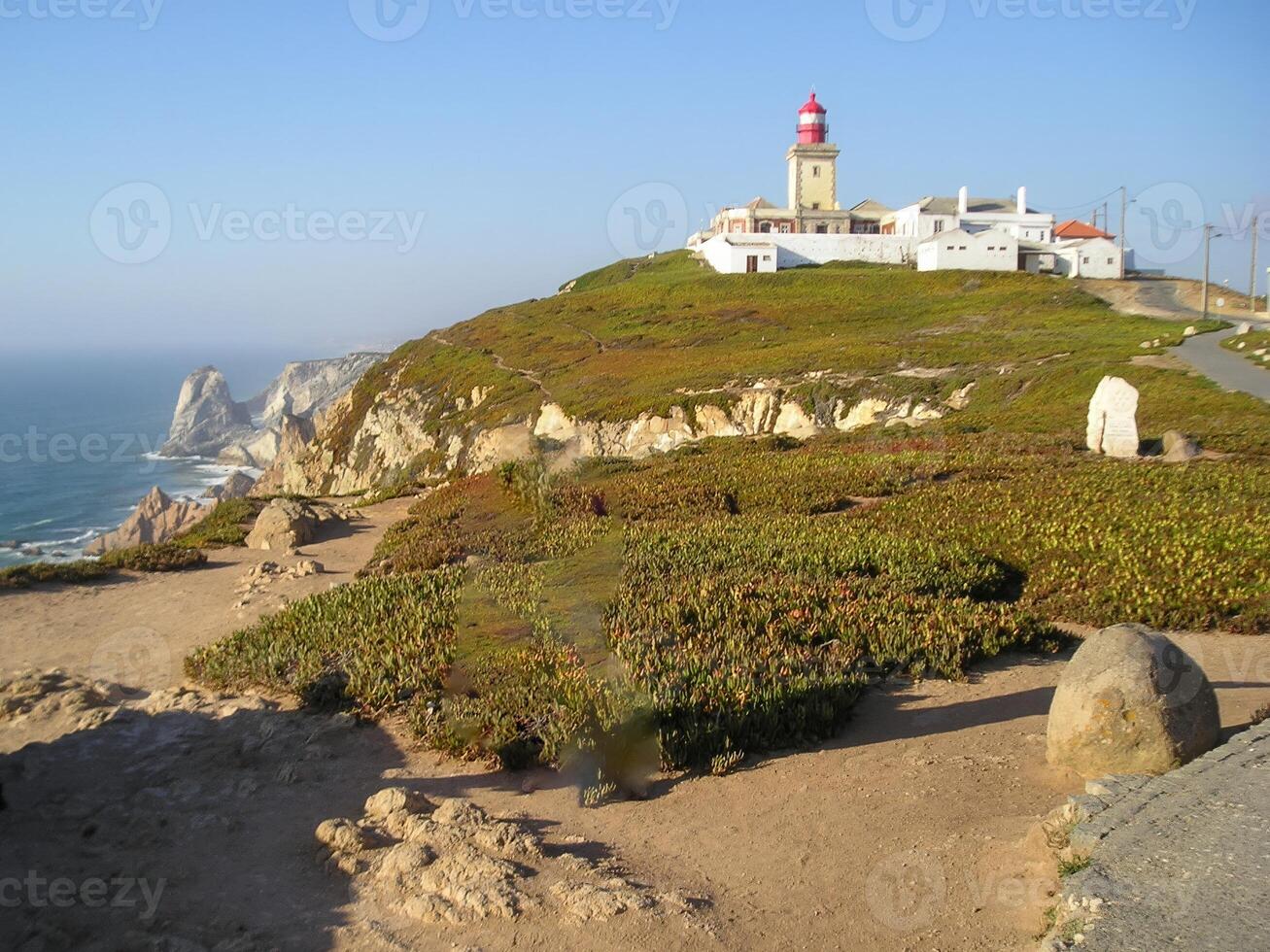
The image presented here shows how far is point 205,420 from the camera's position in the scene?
407 feet

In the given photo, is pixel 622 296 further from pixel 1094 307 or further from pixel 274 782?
pixel 274 782

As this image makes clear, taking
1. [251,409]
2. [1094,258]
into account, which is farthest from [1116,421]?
[251,409]

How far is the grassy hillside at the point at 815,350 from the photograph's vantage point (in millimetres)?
29875

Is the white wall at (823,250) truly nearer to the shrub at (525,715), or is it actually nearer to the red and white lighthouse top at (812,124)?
the red and white lighthouse top at (812,124)

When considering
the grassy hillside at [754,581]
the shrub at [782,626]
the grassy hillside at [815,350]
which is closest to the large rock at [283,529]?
the grassy hillside at [754,581]

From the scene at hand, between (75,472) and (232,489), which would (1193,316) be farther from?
(75,472)

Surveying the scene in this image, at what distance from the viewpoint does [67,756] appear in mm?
8094

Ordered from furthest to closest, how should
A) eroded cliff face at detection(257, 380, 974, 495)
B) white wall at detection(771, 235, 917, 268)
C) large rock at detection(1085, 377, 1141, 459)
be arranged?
1. white wall at detection(771, 235, 917, 268)
2. eroded cliff face at detection(257, 380, 974, 495)
3. large rock at detection(1085, 377, 1141, 459)

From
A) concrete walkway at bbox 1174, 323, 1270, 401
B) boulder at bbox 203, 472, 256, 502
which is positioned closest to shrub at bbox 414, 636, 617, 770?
concrete walkway at bbox 1174, 323, 1270, 401

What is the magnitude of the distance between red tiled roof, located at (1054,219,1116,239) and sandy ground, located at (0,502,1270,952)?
81.8 m

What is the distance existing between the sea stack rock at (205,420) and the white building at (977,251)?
83.8 m

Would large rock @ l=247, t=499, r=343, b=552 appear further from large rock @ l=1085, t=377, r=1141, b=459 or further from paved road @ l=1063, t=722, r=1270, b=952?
large rock @ l=1085, t=377, r=1141, b=459

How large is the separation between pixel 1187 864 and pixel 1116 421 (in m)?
17.5

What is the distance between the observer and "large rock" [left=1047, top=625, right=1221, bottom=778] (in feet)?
22.0
